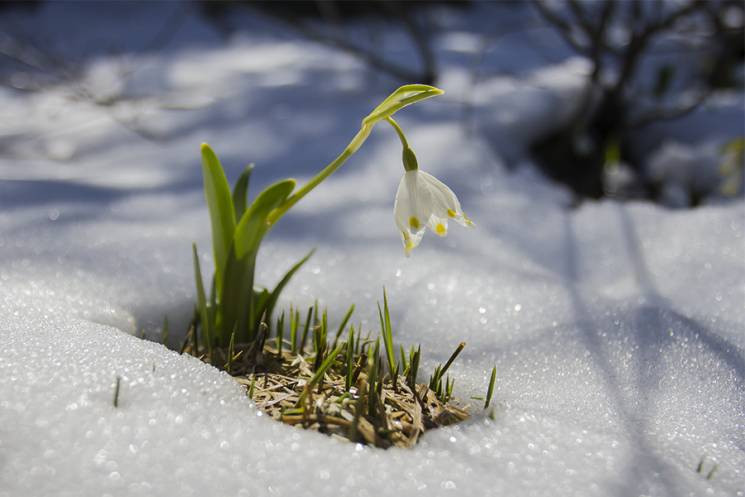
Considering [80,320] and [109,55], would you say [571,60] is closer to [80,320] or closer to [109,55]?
[109,55]

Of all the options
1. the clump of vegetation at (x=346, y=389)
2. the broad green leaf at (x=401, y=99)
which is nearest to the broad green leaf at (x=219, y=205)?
the clump of vegetation at (x=346, y=389)

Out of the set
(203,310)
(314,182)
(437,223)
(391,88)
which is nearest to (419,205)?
(437,223)

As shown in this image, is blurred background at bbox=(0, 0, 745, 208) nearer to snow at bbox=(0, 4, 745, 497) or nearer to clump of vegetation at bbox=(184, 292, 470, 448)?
snow at bbox=(0, 4, 745, 497)

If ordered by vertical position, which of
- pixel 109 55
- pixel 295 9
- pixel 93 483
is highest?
pixel 295 9

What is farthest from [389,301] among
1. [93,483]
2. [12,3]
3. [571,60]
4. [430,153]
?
[12,3]

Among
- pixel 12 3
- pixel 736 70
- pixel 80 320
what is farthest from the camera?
pixel 12 3

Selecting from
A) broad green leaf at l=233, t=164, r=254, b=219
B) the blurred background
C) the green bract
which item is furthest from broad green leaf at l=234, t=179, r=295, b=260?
the blurred background

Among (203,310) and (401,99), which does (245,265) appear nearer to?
(203,310)
